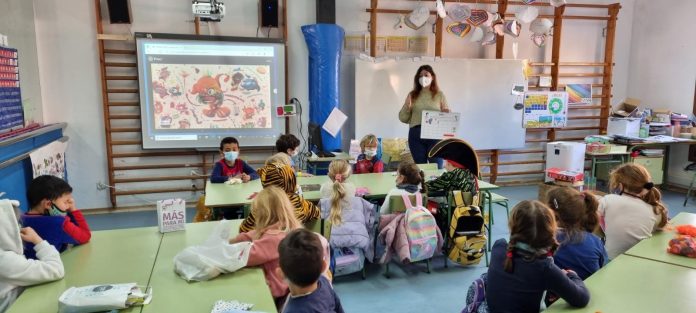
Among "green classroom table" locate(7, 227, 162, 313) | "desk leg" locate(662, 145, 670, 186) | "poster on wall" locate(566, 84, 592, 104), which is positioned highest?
"poster on wall" locate(566, 84, 592, 104)

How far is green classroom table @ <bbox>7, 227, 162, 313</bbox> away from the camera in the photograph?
1.77m

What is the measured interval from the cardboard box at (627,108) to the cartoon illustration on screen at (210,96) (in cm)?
517

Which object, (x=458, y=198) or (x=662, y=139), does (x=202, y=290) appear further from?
(x=662, y=139)

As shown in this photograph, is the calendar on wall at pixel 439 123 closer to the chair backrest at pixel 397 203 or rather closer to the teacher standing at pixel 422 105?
the teacher standing at pixel 422 105

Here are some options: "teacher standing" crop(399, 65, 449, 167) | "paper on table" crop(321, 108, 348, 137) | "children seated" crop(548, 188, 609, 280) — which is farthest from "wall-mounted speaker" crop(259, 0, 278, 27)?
"children seated" crop(548, 188, 609, 280)

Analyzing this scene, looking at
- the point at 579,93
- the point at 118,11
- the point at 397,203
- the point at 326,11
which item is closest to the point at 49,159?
the point at 118,11

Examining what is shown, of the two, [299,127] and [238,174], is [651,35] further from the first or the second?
[238,174]

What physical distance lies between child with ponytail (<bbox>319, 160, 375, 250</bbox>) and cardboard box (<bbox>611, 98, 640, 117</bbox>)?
17.3 feet

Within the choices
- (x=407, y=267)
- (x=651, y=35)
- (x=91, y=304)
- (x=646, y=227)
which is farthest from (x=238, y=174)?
(x=651, y=35)

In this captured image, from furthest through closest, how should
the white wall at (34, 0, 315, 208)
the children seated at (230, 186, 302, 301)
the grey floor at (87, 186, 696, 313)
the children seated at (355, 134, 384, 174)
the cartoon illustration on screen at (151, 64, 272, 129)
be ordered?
1. the cartoon illustration on screen at (151, 64, 272, 129)
2. the white wall at (34, 0, 315, 208)
3. the children seated at (355, 134, 384, 174)
4. the grey floor at (87, 186, 696, 313)
5. the children seated at (230, 186, 302, 301)

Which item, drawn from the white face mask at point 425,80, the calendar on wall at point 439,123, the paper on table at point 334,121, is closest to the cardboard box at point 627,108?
the calendar on wall at point 439,123

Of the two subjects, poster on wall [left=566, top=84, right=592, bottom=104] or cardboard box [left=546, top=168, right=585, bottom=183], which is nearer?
cardboard box [left=546, top=168, right=585, bottom=183]

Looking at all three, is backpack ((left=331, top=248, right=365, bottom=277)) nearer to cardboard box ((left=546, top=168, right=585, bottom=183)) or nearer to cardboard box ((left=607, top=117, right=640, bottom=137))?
cardboard box ((left=546, top=168, right=585, bottom=183))

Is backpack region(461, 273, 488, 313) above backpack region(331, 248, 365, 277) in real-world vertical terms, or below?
above
